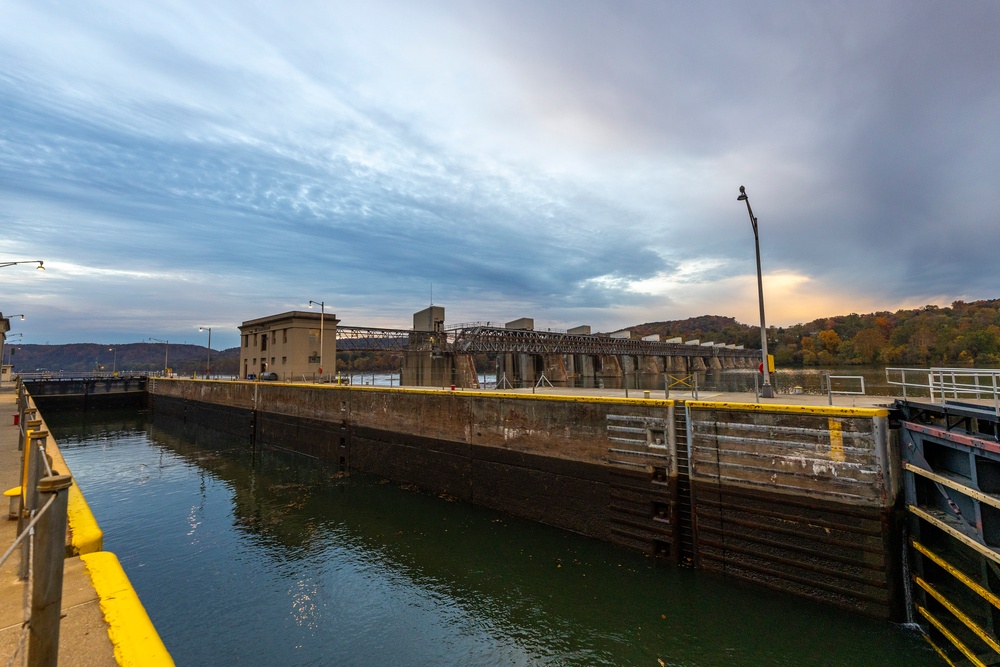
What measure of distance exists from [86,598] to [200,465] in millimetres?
31005

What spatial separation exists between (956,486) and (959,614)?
2.66m

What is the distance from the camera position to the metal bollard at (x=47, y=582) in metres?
2.85

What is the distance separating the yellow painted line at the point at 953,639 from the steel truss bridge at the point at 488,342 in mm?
63579

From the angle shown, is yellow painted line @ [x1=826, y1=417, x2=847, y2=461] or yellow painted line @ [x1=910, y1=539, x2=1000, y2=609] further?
yellow painted line @ [x1=826, y1=417, x2=847, y2=461]

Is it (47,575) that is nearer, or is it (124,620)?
(47,575)

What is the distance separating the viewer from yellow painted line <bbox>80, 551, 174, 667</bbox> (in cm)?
357

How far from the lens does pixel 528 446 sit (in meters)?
18.4

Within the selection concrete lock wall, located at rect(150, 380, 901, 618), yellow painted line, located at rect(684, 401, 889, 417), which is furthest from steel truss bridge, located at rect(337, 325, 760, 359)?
yellow painted line, located at rect(684, 401, 889, 417)

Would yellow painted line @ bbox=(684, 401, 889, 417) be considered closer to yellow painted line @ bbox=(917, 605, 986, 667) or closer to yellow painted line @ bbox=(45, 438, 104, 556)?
yellow painted line @ bbox=(917, 605, 986, 667)

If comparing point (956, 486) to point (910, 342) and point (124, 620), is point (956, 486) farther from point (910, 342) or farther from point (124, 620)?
point (910, 342)

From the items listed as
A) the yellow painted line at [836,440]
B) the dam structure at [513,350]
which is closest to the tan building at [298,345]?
the dam structure at [513,350]

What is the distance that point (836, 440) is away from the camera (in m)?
11.6

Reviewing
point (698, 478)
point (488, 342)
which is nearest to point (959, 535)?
point (698, 478)

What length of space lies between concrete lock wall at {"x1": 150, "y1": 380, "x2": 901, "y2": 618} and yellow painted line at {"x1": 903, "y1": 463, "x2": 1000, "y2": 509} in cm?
49
